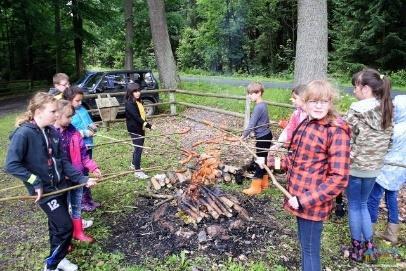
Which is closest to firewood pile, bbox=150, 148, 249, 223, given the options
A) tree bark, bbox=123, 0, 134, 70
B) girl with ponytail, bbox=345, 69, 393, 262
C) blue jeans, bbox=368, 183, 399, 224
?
girl with ponytail, bbox=345, 69, 393, 262

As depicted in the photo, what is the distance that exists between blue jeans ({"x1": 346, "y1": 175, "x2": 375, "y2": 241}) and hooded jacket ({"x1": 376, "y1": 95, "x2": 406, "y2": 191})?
427mm

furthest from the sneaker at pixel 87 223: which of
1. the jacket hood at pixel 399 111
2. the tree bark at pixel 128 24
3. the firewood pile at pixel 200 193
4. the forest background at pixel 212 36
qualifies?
the forest background at pixel 212 36

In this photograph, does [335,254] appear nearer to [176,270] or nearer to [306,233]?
[306,233]

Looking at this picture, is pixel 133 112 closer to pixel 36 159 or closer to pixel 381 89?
pixel 36 159

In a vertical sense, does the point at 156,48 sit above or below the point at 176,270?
above

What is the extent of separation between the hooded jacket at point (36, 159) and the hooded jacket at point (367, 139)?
291 centimetres

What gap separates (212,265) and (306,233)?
127cm

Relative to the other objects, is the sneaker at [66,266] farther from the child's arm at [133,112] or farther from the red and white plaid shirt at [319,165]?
the child's arm at [133,112]

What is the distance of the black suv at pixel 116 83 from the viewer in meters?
11.9

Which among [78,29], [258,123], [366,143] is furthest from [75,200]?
[78,29]

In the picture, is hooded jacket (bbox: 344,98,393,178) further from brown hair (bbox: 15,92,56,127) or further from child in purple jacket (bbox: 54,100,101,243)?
brown hair (bbox: 15,92,56,127)

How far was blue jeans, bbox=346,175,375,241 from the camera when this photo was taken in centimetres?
379

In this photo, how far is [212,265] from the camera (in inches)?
149

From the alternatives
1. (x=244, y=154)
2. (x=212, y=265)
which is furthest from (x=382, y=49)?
(x=212, y=265)
